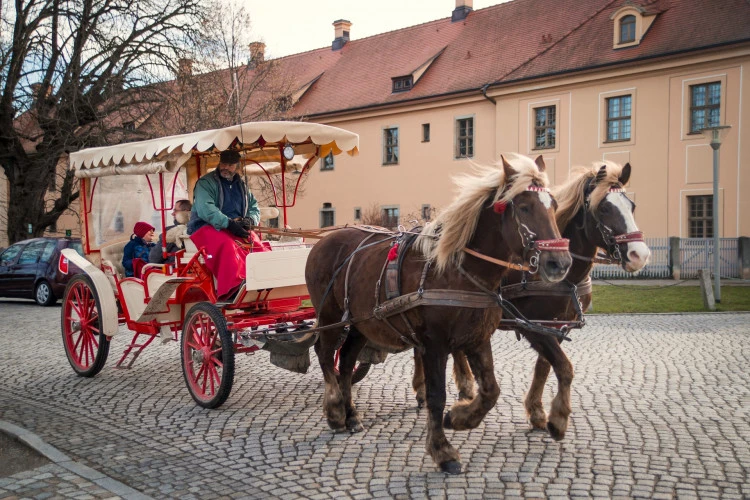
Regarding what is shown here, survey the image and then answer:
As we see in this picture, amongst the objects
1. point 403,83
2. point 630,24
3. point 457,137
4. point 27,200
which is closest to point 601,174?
point 27,200

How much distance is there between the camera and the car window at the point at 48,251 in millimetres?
18438

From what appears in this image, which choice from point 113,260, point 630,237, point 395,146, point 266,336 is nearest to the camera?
point 630,237

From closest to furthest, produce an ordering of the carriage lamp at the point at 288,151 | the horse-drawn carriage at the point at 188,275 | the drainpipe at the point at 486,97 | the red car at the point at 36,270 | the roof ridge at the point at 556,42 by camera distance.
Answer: the horse-drawn carriage at the point at 188,275 → the carriage lamp at the point at 288,151 → the red car at the point at 36,270 → the roof ridge at the point at 556,42 → the drainpipe at the point at 486,97

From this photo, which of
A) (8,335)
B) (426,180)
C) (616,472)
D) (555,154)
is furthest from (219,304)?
(426,180)

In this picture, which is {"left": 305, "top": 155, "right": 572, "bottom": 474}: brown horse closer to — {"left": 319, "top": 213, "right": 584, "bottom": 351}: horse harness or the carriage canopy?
{"left": 319, "top": 213, "right": 584, "bottom": 351}: horse harness

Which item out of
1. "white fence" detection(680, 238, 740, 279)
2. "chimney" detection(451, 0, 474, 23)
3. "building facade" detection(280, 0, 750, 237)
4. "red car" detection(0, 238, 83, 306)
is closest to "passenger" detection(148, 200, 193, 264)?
"red car" detection(0, 238, 83, 306)

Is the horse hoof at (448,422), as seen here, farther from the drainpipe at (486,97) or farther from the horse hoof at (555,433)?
the drainpipe at (486,97)

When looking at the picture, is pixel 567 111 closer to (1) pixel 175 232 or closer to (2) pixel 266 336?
(1) pixel 175 232

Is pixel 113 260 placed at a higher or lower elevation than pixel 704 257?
higher

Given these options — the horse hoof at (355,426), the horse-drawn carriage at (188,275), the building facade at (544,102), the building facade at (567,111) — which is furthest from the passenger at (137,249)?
the building facade at (544,102)

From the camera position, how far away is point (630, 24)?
27.0 m

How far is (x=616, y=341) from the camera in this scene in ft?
35.2

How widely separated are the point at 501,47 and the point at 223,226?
27057 mm

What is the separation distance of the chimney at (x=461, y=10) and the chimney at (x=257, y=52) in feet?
48.7
